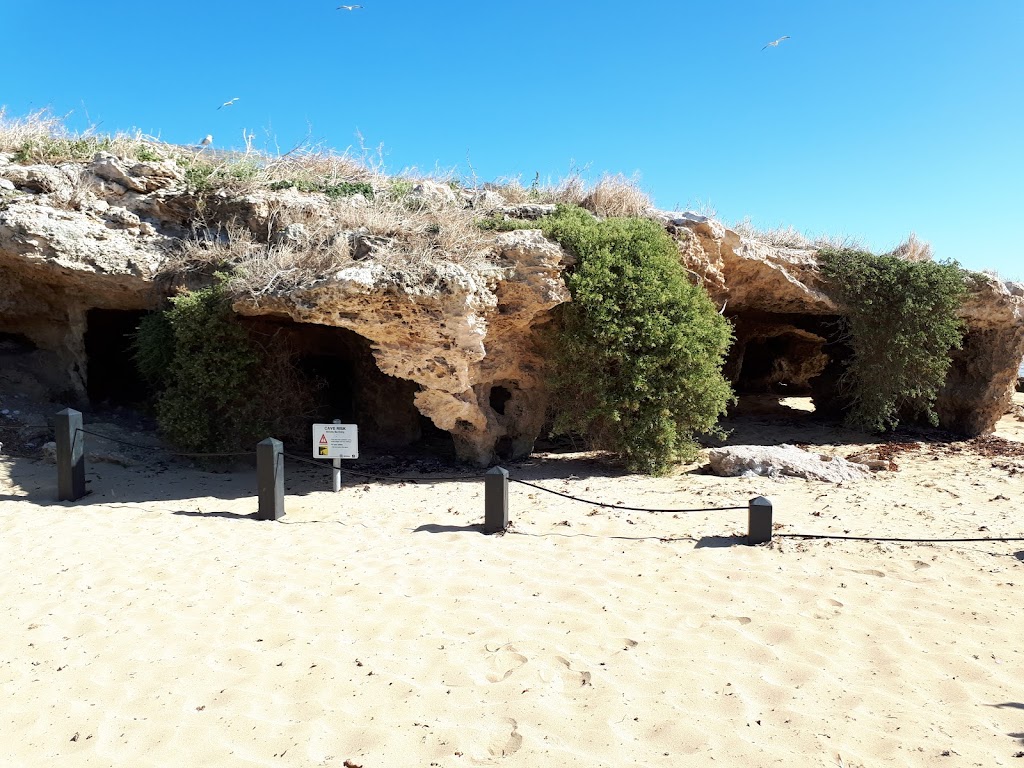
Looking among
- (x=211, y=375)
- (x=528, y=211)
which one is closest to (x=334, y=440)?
(x=211, y=375)

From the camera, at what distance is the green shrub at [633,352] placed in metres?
8.60

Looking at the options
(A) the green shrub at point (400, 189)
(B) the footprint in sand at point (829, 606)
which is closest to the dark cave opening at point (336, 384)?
(A) the green shrub at point (400, 189)

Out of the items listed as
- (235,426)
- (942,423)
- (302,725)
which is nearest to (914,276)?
(942,423)

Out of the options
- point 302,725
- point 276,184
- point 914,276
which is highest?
point 276,184

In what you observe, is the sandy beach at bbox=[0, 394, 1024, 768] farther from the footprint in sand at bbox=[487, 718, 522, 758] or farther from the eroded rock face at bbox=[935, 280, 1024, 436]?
the eroded rock face at bbox=[935, 280, 1024, 436]

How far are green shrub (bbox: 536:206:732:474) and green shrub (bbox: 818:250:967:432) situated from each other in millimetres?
3815

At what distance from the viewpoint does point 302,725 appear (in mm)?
3193

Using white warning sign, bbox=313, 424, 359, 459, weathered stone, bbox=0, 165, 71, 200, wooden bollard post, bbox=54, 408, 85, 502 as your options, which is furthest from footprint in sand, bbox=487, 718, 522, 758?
weathered stone, bbox=0, 165, 71, 200

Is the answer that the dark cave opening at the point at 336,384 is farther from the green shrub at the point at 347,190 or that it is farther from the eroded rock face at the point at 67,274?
the eroded rock face at the point at 67,274

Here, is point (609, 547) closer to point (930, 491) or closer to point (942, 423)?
point (930, 491)

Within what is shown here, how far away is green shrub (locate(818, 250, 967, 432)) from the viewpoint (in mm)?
11148

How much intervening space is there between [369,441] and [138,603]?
6.34 meters

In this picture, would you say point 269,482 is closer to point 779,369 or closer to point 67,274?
point 67,274

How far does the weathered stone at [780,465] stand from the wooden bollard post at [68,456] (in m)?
7.56
